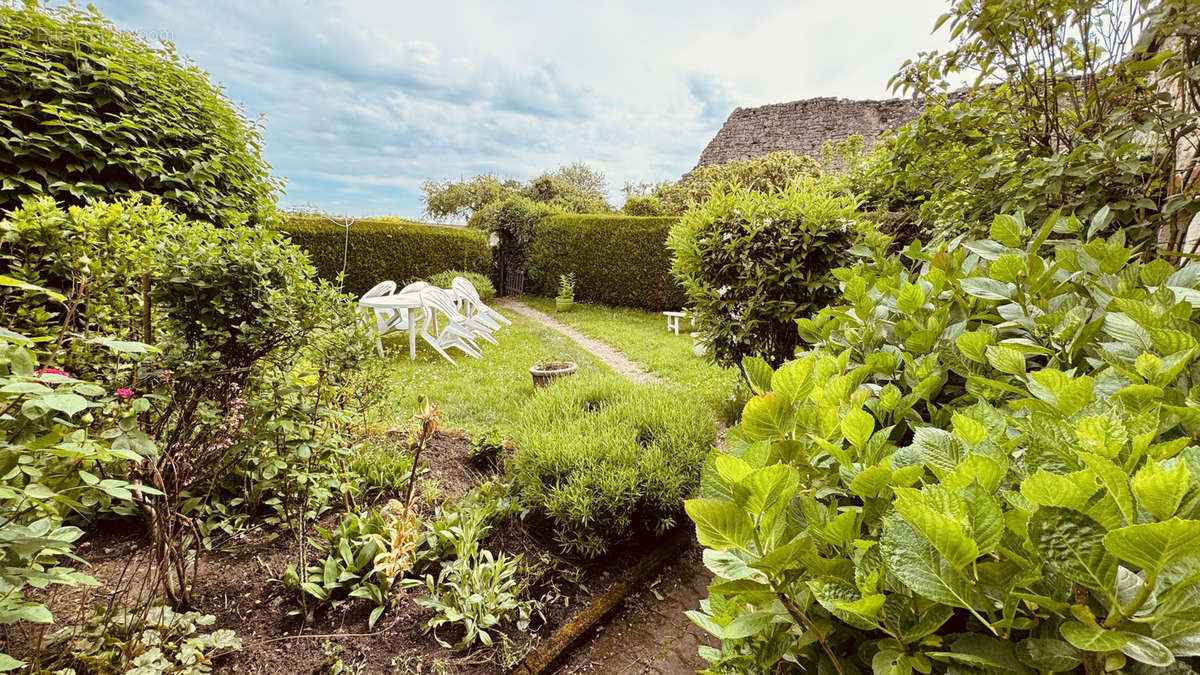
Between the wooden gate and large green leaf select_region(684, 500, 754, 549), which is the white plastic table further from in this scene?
the wooden gate

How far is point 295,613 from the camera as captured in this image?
1.92m

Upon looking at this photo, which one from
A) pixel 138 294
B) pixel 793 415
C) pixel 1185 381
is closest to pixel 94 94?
pixel 138 294

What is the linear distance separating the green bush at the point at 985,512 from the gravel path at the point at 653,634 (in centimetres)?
170

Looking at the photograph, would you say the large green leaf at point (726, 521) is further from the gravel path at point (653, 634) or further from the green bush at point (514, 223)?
the green bush at point (514, 223)

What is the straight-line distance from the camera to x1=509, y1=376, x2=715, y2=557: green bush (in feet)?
8.26

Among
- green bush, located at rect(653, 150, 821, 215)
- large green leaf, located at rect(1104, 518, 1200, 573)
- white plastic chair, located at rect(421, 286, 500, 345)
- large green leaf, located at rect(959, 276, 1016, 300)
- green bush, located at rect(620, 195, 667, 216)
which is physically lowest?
white plastic chair, located at rect(421, 286, 500, 345)

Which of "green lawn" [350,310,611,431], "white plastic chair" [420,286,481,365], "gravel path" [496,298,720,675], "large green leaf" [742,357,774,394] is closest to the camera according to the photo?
"large green leaf" [742,357,774,394]

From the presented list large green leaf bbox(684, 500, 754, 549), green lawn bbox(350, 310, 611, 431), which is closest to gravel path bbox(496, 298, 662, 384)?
green lawn bbox(350, 310, 611, 431)

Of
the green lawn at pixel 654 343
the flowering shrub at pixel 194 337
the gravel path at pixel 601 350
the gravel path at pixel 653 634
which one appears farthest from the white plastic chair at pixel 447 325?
the gravel path at pixel 653 634

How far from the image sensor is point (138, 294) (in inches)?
87.4

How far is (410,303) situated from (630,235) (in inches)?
297

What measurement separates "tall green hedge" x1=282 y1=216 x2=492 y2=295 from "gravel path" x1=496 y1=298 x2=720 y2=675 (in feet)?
33.0

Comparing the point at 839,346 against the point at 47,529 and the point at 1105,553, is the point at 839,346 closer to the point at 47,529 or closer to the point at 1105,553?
the point at 1105,553

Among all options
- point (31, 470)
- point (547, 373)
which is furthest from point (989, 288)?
point (547, 373)
